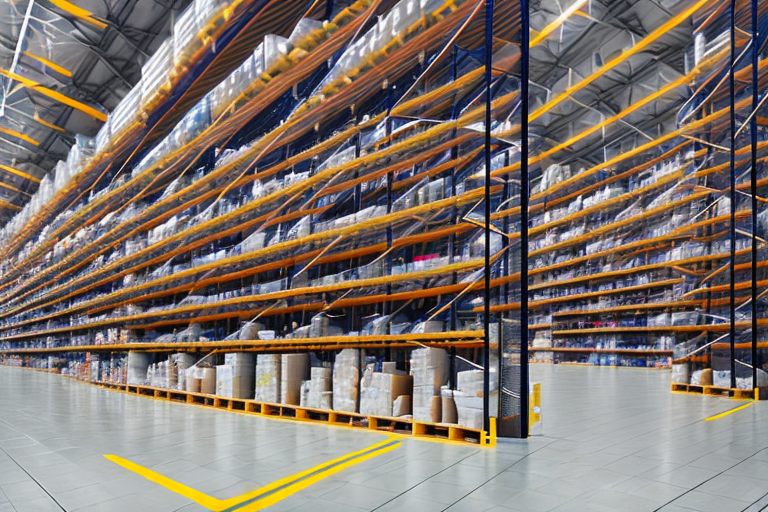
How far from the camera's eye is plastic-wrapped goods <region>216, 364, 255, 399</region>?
7.30 metres

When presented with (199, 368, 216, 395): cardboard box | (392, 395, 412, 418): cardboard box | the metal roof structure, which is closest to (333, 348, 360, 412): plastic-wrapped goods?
(392, 395, 412, 418): cardboard box

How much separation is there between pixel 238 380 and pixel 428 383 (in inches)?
126

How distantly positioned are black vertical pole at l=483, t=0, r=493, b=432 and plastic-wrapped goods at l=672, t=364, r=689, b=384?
5293mm

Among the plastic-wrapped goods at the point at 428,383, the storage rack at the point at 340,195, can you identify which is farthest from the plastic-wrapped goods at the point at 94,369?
the plastic-wrapped goods at the point at 428,383

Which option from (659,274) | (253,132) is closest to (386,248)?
(253,132)

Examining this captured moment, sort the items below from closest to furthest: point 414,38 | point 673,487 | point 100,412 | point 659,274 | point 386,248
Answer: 1. point 673,487
2. point 414,38
3. point 386,248
4. point 100,412
5. point 659,274

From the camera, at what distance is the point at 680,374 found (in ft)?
28.6

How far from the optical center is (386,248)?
6.66 m

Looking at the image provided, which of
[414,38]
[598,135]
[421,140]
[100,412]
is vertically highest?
[598,135]

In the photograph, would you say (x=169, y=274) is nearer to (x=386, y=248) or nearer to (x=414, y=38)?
(x=386, y=248)

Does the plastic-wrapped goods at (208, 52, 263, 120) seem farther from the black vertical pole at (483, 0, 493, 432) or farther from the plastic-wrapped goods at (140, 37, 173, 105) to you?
the black vertical pole at (483, 0, 493, 432)

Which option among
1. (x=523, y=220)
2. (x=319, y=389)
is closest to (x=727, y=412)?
(x=523, y=220)

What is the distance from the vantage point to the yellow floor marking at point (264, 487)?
3258 millimetres

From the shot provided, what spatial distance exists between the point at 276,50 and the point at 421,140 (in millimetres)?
2274
